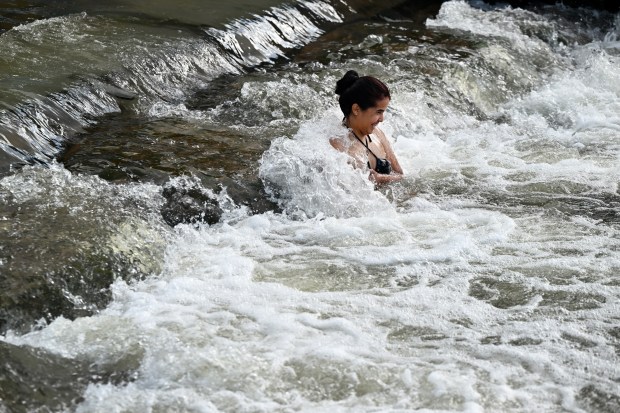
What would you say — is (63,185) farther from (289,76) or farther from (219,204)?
(289,76)

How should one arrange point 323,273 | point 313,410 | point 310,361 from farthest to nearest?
point 323,273, point 310,361, point 313,410

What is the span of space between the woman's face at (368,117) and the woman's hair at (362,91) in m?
0.03

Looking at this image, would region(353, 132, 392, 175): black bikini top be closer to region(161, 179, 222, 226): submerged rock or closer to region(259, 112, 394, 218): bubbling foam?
region(259, 112, 394, 218): bubbling foam

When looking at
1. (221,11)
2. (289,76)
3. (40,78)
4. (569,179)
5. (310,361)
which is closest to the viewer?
(310,361)

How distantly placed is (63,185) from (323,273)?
5.68 ft

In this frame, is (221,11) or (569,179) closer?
(569,179)

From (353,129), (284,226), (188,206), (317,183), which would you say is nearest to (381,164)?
(353,129)

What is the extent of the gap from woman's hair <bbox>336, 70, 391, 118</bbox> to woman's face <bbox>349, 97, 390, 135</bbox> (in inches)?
1.1

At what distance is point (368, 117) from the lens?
6391 millimetres

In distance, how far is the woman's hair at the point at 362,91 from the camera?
6.27 meters

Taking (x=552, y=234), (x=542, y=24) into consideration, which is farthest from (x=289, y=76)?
(x=542, y=24)

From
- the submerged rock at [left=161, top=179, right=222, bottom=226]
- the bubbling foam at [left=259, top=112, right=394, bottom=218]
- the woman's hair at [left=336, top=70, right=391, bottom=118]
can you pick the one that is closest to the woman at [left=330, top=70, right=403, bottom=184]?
the woman's hair at [left=336, top=70, right=391, bottom=118]

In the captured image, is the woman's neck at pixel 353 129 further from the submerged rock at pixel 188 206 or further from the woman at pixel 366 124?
the submerged rock at pixel 188 206

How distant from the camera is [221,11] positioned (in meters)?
10.1
